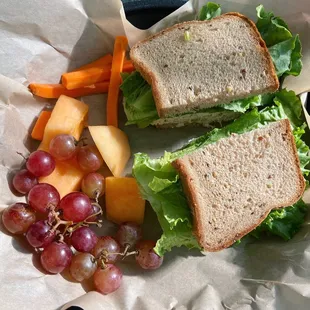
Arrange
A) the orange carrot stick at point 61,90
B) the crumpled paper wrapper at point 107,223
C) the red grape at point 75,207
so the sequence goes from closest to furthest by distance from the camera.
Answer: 1. the crumpled paper wrapper at point 107,223
2. the red grape at point 75,207
3. the orange carrot stick at point 61,90

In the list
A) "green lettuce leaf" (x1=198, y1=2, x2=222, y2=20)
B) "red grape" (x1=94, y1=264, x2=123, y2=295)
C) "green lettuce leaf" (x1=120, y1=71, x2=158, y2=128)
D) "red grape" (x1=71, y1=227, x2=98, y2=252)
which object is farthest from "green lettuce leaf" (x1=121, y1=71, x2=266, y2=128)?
"red grape" (x1=94, y1=264, x2=123, y2=295)

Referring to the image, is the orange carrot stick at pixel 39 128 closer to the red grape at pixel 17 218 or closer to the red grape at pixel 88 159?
the red grape at pixel 88 159

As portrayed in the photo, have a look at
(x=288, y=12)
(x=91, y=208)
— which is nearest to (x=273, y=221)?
(x=91, y=208)

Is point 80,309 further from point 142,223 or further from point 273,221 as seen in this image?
point 273,221

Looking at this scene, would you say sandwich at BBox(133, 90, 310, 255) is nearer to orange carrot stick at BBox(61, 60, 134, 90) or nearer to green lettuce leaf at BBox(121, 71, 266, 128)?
green lettuce leaf at BBox(121, 71, 266, 128)

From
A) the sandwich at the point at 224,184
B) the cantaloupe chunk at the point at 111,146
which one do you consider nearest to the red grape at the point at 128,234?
the sandwich at the point at 224,184
